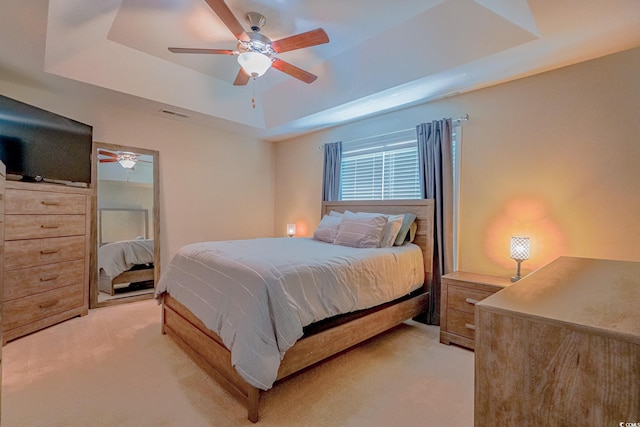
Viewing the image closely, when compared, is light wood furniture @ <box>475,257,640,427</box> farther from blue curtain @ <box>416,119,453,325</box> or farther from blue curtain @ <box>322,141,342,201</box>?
blue curtain @ <box>322,141,342,201</box>

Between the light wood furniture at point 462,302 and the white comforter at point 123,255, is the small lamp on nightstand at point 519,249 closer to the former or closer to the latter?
the light wood furniture at point 462,302

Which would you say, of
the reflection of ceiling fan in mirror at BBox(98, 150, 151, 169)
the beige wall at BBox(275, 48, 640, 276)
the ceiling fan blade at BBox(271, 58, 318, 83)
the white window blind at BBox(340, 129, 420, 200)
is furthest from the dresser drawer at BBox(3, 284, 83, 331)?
the beige wall at BBox(275, 48, 640, 276)

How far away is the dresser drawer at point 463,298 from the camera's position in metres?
2.55

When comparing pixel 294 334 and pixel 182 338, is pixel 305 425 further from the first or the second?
pixel 182 338

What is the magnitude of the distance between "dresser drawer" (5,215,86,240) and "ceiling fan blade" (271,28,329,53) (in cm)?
269

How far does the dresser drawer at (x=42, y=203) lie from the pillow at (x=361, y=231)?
9.04 ft

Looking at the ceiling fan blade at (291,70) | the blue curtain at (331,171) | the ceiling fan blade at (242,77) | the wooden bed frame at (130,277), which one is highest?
the ceiling fan blade at (242,77)

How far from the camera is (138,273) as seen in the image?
388 cm

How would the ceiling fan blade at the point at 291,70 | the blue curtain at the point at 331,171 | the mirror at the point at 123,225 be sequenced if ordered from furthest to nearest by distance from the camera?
the blue curtain at the point at 331,171, the mirror at the point at 123,225, the ceiling fan blade at the point at 291,70

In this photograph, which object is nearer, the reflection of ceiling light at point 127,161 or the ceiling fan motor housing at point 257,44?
the ceiling fan motor housing at point 257,44

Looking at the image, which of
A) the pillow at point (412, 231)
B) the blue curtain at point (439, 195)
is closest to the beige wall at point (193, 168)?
the pillow at point (412, 231)

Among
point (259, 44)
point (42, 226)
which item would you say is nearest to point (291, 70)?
point (259, 44)

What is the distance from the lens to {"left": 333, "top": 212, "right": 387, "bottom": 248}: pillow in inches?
117

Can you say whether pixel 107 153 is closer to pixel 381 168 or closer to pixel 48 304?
pixel 48 304
